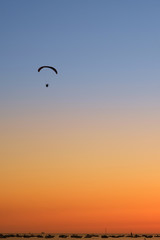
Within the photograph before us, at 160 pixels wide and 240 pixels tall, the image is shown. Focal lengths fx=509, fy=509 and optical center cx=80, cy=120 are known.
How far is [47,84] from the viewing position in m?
63.2
